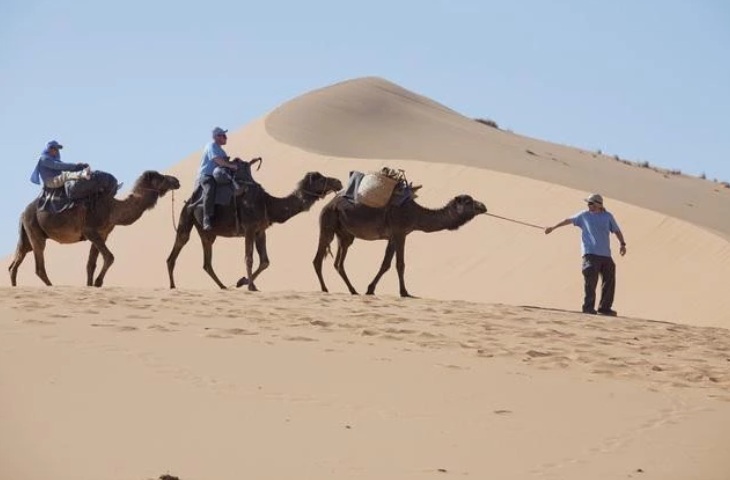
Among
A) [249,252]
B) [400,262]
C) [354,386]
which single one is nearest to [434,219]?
[400,262]

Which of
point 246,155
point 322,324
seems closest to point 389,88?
point 246,155

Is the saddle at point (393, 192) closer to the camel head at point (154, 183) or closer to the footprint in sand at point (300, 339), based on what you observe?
the camel head at point (154, 183)

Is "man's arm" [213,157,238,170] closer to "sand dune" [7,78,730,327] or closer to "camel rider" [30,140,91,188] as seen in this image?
"camel rider" [30,140,91,188]

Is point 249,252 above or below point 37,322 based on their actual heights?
above

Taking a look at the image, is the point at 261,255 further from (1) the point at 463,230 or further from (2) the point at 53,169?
(1) the point at 463,230

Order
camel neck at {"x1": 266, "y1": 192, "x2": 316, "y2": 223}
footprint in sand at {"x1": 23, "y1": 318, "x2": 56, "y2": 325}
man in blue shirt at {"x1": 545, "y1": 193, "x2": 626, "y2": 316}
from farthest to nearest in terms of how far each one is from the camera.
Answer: camel neck at {"x1": 266, "y1": 192, "x2": 316, "y2": 223} → man in blue shirt at {"x1": 545, "y1": 193, "x2": 626, "y2": 316} → footprint in sand at {"x1": 23, "y1": 318, "x2": 56, "y2": 325}

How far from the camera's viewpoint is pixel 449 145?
4084 centimetres

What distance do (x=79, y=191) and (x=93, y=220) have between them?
1.42 ft

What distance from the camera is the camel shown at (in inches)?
738

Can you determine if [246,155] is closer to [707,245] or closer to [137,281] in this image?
[137,281]

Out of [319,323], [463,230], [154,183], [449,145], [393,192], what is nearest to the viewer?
[319,323]

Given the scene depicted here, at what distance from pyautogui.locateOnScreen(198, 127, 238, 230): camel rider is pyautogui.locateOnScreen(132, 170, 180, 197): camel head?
96 centimetres

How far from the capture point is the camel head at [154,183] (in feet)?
64.0

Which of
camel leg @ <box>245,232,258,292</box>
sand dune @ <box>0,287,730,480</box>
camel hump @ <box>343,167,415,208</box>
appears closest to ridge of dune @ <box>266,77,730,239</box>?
camel hump @ <box>343,167,415,208</box>
